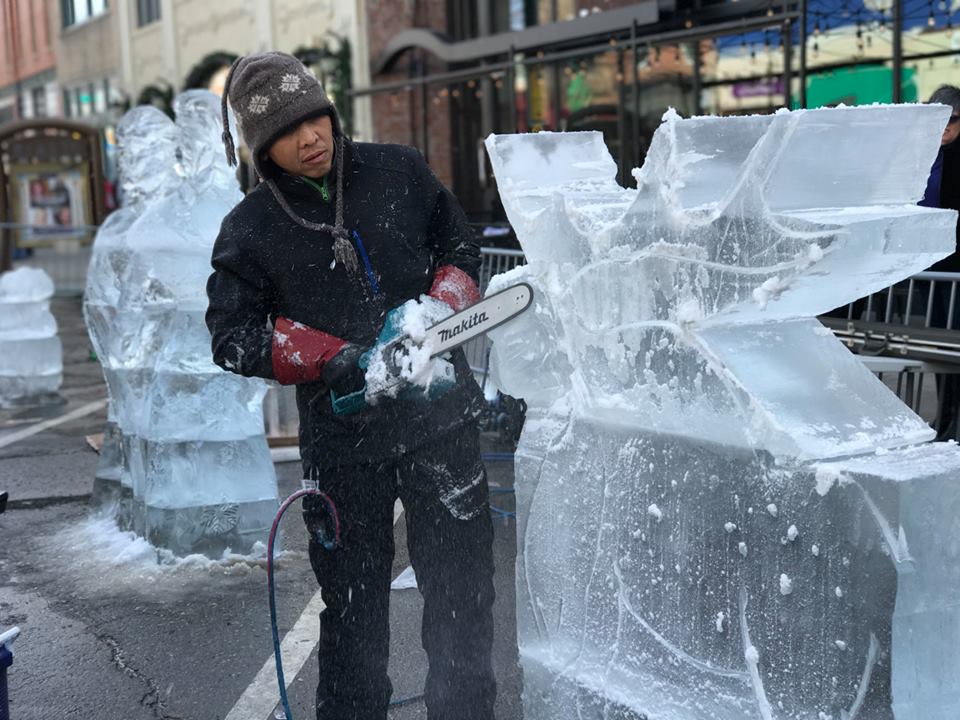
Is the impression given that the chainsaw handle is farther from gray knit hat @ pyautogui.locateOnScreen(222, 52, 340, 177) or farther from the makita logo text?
gray knit hat @ pyautogui.locateOnScreen(222, 52, 340, 177)

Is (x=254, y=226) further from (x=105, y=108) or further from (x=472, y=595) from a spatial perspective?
(x=105, y=108)

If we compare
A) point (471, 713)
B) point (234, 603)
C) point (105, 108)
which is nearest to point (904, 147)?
point (471, 713)

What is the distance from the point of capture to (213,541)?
15.9 feet

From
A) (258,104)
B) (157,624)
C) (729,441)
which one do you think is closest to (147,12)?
(157,624)

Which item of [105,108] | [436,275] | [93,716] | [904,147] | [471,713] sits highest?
[105,108]

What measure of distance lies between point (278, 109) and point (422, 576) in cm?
115

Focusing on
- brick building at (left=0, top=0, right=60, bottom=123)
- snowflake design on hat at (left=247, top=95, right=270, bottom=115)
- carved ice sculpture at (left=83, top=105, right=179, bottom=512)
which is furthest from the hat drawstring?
brick building at (left=0, top=0, right=60, bottom=123)

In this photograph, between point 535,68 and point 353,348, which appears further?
point 535,68

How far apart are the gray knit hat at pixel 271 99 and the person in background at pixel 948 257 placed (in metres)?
2.73

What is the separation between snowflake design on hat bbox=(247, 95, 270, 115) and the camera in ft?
8.48

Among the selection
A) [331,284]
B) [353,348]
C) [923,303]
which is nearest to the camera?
[353,348]

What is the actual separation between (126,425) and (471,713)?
3.02 m

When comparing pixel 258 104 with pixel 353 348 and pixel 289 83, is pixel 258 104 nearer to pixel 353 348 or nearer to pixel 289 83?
pixel 289 83

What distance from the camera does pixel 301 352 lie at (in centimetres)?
258
